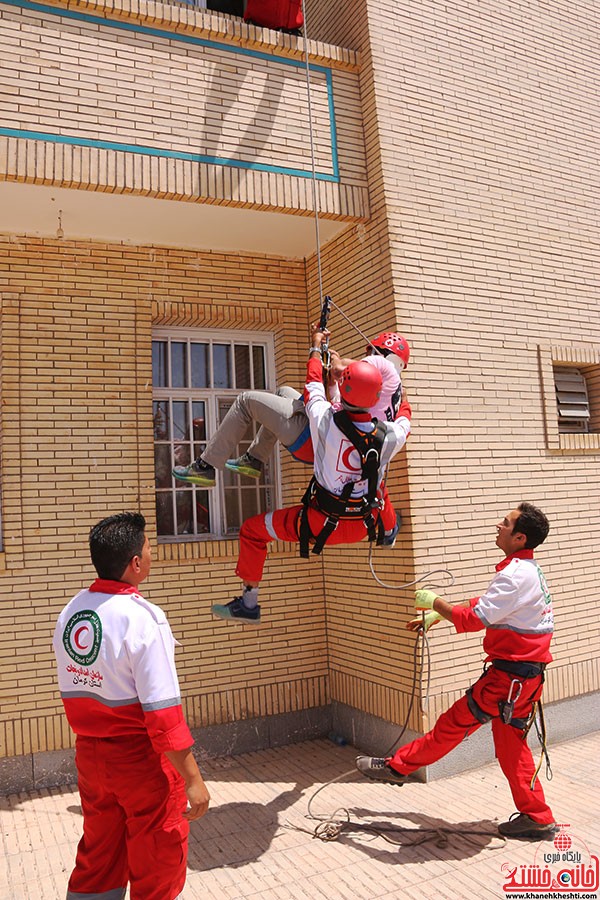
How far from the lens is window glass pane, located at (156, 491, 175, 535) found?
667 cm

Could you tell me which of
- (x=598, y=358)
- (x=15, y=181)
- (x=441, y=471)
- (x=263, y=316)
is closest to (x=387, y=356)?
(x=441, y=471)

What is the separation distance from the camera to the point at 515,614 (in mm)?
4664

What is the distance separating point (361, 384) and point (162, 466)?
318 cm

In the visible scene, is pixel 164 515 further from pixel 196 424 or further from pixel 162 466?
pixel 196 424

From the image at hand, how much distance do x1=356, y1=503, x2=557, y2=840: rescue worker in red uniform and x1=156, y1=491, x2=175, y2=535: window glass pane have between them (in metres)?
2.80

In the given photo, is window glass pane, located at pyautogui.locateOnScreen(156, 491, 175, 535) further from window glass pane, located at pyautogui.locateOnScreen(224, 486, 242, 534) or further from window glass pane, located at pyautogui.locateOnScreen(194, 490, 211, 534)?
window glass pane, located at pyautogui.locateOnScreen(224, 486, 242, 534)

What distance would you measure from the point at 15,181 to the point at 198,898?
16.3 feet

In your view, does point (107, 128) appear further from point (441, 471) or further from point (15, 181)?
point (441, 471)

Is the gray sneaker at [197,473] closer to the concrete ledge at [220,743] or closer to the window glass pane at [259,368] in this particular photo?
the window glass pane at [259,368]

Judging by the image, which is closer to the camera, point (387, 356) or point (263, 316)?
point (387, 356)

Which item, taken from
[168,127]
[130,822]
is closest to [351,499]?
[130,822]

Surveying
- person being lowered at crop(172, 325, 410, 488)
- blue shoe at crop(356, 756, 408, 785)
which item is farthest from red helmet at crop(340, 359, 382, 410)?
blue shoe at crop(356, 756, 408, 785)

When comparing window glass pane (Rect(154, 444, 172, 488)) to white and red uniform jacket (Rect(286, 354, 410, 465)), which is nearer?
white and red uniform jacket (Rect(286, 354, 410, 465))

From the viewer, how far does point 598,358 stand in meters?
7.37
